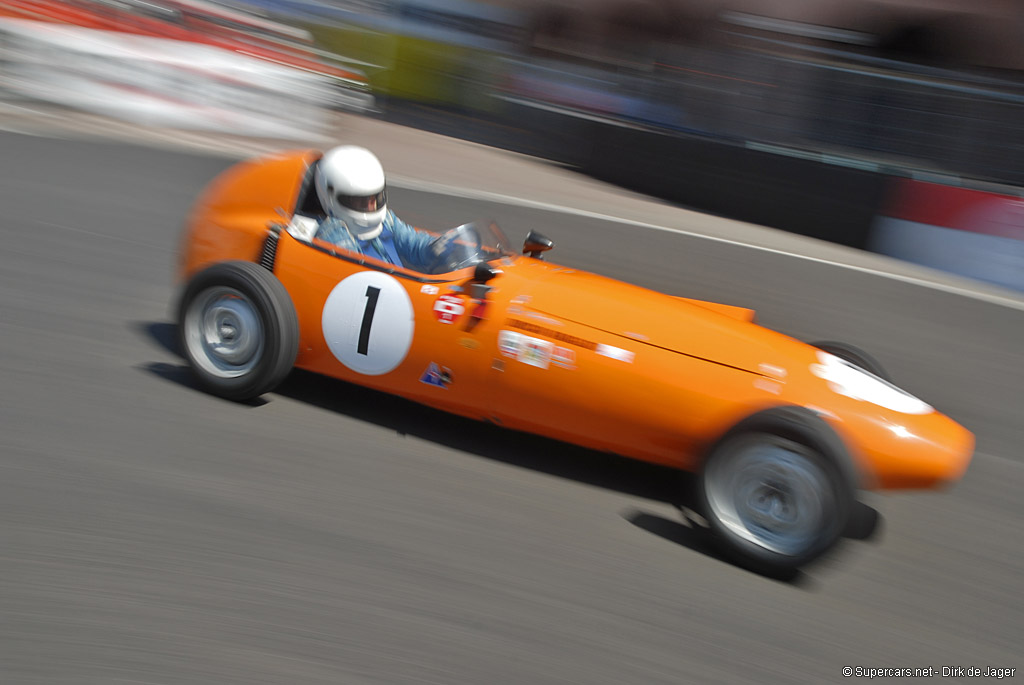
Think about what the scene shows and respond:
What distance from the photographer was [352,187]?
15.1 ft

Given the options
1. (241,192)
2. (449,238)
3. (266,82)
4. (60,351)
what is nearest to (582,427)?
(449,238)

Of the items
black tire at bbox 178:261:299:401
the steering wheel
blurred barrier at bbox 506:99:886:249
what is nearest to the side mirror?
the steering wheel

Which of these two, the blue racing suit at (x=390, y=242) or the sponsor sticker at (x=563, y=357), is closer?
the sponsor sticker at (x=563, y=357)

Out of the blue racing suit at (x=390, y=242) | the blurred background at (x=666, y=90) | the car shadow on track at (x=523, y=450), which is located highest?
the blurred background at (x=666, y=90)

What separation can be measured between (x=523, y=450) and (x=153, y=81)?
856 cm

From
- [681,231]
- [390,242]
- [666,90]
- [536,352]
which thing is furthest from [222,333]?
[666,90]

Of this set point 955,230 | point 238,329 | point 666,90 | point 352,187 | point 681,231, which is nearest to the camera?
point 238,329

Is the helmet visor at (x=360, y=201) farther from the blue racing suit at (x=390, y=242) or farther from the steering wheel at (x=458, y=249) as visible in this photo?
the steering wheel at (x=458, y=249)

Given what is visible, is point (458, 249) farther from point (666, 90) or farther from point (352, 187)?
point (666, 90)

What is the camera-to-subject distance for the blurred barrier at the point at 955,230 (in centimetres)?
920

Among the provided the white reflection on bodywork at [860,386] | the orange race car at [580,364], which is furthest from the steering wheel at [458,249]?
the white reflection on bodywork at [860,386]

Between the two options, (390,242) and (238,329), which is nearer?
(238,329)

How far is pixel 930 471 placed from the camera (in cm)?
363

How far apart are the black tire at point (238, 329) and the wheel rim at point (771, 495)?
1808 millimetres
